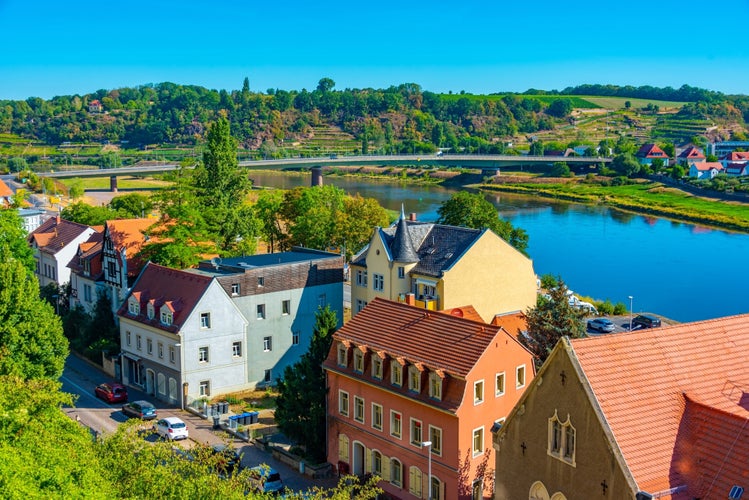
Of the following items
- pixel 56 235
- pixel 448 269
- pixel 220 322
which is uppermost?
pixel 448 269

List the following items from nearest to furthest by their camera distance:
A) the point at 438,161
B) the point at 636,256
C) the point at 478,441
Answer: the point at 478,441
the point at 636,256
the point at 438,161

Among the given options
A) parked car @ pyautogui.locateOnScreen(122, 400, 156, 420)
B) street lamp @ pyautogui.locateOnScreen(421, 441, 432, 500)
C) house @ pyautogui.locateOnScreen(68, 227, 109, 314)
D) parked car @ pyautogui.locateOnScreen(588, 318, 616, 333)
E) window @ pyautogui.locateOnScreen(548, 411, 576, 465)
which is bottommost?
parked car @ pyautogui.locateOnScreen(122, 400, 156, 420)

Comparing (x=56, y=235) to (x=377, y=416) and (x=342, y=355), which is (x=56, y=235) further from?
(x=377, y=416)

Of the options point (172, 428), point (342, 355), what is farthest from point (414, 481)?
point (172, 428)

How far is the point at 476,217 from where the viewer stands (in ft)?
202

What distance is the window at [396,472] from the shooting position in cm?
2700

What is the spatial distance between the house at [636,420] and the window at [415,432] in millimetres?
5766

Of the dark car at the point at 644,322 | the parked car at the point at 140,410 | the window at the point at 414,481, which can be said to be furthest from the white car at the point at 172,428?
the dark car at the point at 644,322

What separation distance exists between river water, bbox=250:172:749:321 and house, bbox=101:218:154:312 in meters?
33.9

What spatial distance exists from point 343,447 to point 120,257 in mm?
19533

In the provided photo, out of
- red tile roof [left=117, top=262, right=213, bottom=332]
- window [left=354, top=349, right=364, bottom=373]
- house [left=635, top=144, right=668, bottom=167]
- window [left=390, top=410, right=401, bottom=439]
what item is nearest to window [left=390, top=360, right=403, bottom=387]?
window [left=390, top=410, right=401, bottom=439]

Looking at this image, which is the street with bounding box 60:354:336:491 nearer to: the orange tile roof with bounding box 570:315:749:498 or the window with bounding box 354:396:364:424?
the window with bounding box 354:396:364:424

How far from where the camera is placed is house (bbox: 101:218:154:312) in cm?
4288

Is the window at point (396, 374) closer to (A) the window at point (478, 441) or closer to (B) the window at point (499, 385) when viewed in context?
(A) the window at point (478, 441)
